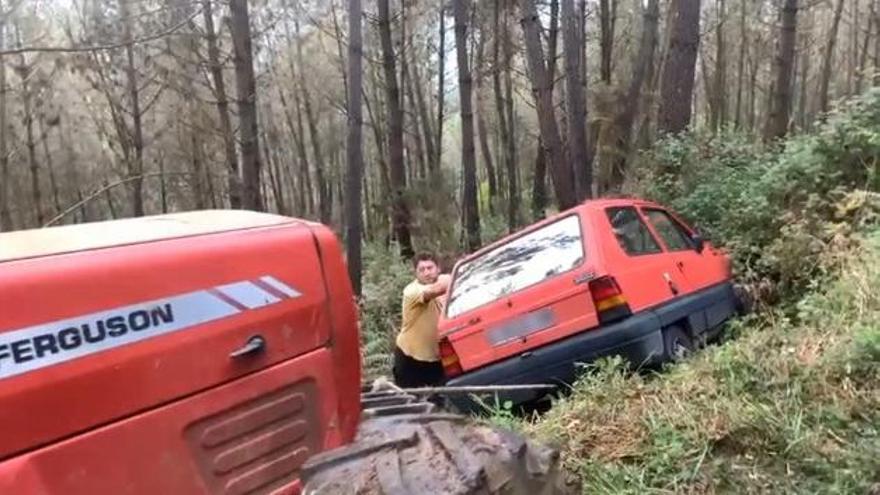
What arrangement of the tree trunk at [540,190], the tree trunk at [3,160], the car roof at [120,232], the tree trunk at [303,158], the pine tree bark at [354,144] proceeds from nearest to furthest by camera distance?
the car roof at [120,232]
the pine tree bark at [354,144]
the tree trunk at [540,190]
the tree trunk at [3,160]
the tree trunk at [303,158]

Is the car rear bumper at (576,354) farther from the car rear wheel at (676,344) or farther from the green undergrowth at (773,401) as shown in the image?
the green undergrowth at (773,401)

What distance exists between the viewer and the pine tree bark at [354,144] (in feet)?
52.8

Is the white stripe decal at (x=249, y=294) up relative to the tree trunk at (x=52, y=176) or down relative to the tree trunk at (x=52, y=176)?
up

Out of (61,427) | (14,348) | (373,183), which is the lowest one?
(373,183)

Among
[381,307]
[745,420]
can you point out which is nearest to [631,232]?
[745,420]

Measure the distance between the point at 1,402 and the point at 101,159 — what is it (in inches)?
1505

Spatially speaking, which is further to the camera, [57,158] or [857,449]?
[57,158]

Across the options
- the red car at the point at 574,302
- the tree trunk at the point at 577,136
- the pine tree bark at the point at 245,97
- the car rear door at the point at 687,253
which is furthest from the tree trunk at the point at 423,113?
the red car at the point at 574,302

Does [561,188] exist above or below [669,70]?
below

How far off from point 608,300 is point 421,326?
199cm

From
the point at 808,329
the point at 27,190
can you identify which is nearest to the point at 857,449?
the point at 808,329

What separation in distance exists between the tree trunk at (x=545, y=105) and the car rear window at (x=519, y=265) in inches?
234

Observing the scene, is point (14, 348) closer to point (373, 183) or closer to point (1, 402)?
point (1, 402)

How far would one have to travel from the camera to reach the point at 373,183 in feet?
137
